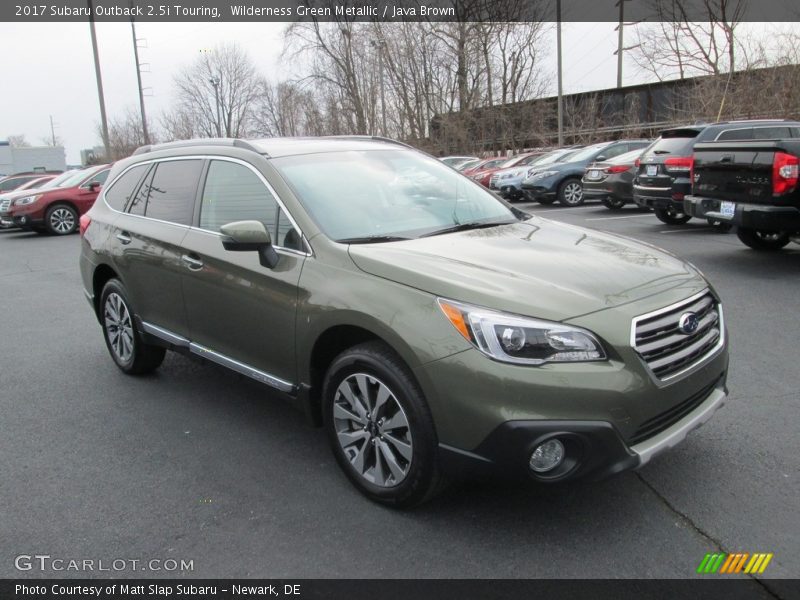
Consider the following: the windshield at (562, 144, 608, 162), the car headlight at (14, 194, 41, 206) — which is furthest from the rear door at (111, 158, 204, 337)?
the windshield at (562, 144, 608, 162)

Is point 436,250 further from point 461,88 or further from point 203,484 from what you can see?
point 461,88

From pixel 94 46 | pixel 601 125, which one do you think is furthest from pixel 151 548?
pixel 601 125

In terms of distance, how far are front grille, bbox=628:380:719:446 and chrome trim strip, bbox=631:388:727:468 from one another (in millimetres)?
15

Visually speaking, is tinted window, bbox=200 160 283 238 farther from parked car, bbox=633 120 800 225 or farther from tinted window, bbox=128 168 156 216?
parked car, bbox=633 120 800 225

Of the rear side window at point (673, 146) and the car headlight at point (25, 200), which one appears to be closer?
the rear side window at point (673, 146)

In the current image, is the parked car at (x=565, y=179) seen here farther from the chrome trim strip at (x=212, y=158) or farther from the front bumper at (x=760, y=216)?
the chrome trim strip at (x=212, y=158)

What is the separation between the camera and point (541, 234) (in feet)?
11.9

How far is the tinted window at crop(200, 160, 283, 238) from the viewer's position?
11.8 ft

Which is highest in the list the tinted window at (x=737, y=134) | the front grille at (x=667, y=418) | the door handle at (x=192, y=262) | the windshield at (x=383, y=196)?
the tinted window at (x=737, y=134)

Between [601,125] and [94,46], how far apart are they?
2439 cm

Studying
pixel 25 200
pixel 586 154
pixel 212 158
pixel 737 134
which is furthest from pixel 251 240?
pixel 25 200

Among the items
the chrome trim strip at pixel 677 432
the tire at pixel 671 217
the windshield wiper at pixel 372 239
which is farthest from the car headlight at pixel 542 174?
the chrome trim strip at pixel 677 432

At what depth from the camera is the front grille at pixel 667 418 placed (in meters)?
2.62

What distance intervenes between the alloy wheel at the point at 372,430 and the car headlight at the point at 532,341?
52 cm
